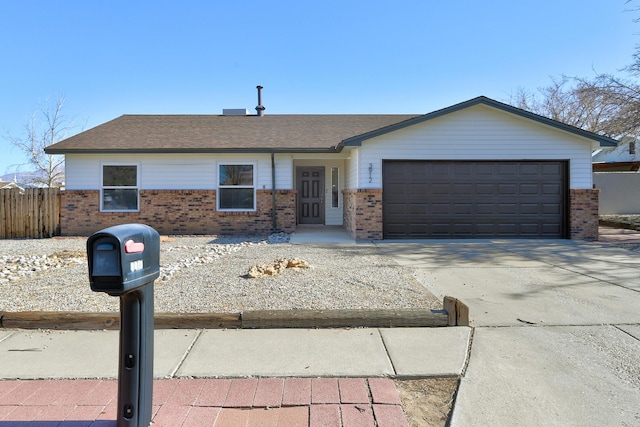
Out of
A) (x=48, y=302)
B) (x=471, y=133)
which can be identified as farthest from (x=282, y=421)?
(x=471, y=133)

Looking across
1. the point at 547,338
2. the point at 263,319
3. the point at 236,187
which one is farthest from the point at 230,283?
the point at 236,187

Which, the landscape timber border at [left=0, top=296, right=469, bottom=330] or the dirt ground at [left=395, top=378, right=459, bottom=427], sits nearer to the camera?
the dirt ground at [left=395, top=378, right=459, bottom=427]

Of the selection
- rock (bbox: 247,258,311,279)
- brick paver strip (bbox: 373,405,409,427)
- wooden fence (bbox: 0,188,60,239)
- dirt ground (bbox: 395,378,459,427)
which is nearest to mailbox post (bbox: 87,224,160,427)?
brick paver strip (bbox: 373,405,409,427)

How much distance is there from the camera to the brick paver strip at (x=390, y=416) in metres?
2.61

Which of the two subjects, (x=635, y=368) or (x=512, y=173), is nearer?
(x=635, y=368)

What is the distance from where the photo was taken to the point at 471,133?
39.1 ft

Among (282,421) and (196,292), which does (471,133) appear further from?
(282,421)

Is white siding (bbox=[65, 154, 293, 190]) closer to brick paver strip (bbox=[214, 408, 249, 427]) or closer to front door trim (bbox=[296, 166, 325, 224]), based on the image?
front door trim (bbox=[296, 166, 325, 224])

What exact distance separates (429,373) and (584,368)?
1.25 m

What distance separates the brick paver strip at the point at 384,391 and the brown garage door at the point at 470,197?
29.8 feet

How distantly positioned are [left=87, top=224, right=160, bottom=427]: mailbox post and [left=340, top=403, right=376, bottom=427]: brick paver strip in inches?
46.7

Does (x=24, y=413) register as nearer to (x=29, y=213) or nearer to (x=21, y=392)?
(x=21, y=392)

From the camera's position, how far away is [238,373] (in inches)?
130

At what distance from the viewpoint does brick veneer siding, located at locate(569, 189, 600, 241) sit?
472 inches
